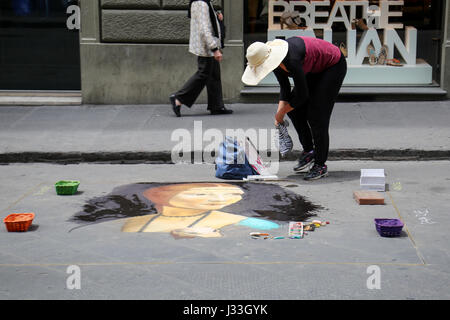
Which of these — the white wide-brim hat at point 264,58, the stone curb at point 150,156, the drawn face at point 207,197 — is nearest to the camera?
the drawn face at point 207,197

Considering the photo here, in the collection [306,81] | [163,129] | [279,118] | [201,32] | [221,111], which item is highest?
[201,32]

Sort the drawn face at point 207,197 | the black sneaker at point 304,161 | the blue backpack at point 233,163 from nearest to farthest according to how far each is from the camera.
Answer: the drawn face at point 207,197 < the blue backpack at point 233,163 < the black sneaker at point 304,161

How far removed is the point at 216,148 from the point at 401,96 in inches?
147

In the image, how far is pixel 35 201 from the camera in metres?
6.65

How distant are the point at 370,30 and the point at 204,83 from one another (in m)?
2.73

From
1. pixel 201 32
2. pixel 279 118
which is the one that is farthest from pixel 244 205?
pixel 201 32

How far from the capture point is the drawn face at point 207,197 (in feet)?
20.9

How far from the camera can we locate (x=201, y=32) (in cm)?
1003

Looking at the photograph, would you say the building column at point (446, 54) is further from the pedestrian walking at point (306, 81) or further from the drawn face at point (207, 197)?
the drawn face at point (207, 197)

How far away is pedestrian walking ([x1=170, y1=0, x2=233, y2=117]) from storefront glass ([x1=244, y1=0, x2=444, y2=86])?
124cm

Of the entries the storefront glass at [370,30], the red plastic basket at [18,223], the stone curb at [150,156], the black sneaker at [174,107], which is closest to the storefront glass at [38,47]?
the black sneaker at [174,107]

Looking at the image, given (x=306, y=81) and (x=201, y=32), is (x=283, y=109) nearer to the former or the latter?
(x=306, y=81)

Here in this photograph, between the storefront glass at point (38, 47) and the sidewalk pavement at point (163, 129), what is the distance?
0.78 m
